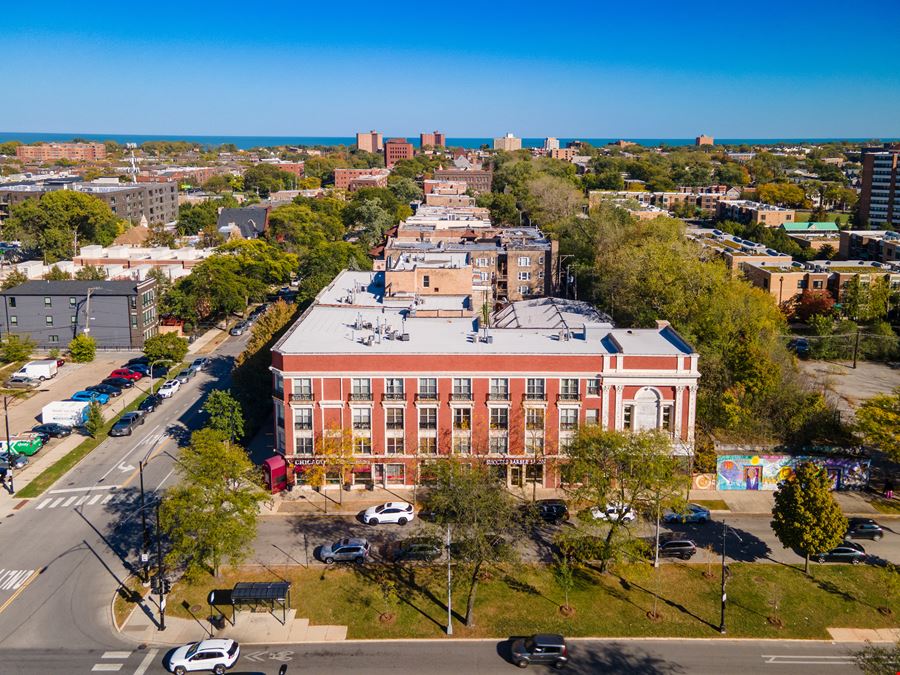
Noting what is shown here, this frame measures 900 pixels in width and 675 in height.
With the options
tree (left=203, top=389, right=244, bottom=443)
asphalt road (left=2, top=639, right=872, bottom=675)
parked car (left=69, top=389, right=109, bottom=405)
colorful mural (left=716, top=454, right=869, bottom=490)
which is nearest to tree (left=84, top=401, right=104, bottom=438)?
parked car (left=69, top=389, right=109, bottom=405)

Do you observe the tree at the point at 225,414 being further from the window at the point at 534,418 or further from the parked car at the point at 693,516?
the parked car at the point at 693,516

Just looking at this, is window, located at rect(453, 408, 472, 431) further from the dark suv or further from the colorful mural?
the colorful mural

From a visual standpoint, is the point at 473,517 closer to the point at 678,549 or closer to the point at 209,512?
the point at 209,512

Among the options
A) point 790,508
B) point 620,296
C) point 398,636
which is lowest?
point 398,636

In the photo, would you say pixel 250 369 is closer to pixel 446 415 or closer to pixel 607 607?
pixel 446 415

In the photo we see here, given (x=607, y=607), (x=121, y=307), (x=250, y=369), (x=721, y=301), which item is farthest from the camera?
(x=121, y=307)

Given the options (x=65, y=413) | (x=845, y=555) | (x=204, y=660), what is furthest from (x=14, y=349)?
Result: (x=845, y=555)

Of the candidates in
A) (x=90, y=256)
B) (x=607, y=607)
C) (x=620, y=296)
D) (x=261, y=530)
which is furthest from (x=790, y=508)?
(x=90, y=256)
